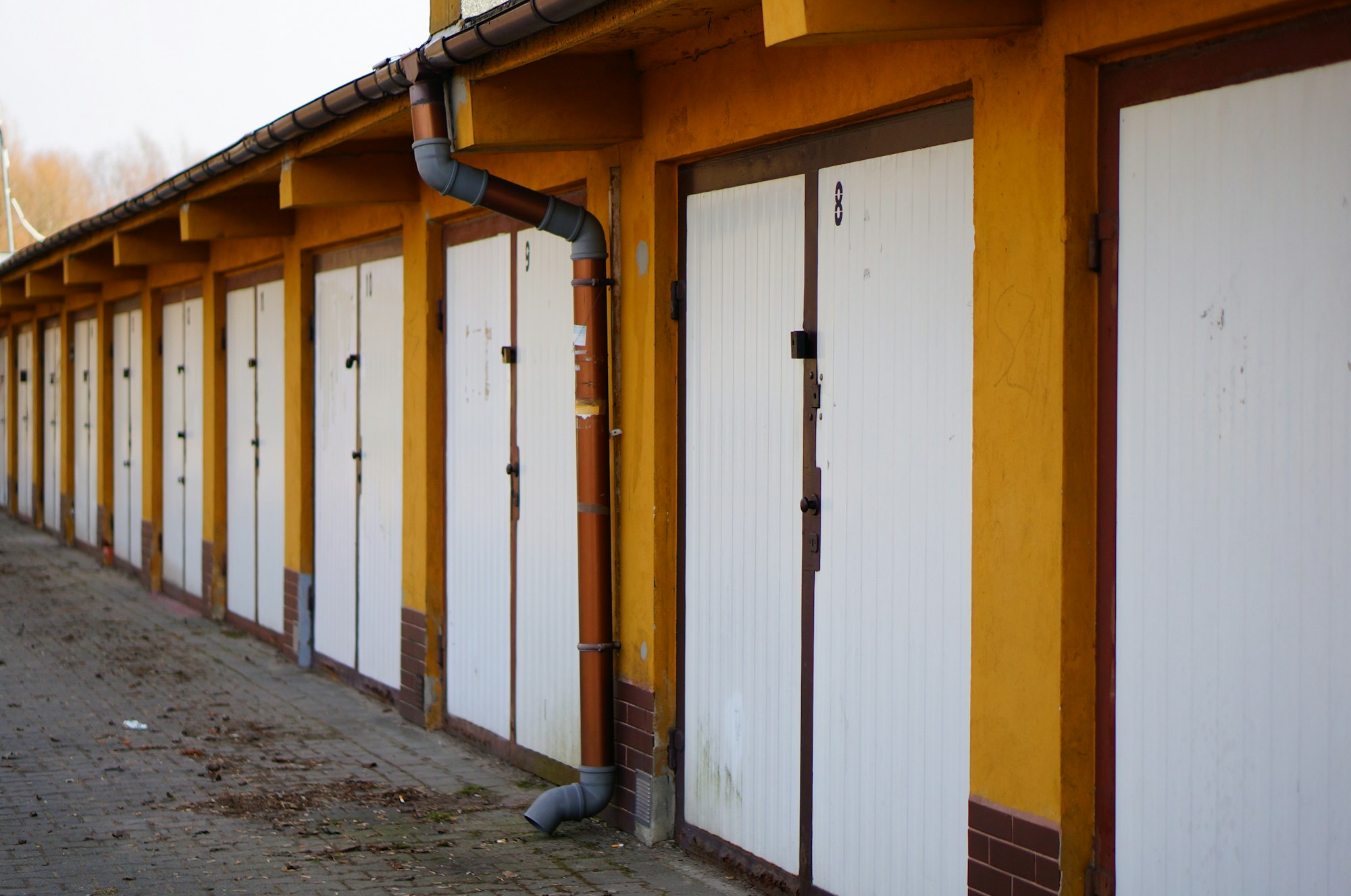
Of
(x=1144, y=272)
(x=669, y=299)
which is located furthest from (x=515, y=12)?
(x=1144, y=272)

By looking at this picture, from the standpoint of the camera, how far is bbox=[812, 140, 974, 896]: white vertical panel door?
15.4 ft

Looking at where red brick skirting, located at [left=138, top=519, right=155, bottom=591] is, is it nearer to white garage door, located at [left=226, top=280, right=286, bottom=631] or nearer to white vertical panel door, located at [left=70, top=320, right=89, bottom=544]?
white garage door, located at [left=226, top=280, right=286, bottom=631]

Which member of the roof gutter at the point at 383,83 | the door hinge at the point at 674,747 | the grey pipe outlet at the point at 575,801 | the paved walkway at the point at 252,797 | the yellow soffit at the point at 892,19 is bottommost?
the paved walkway at the point at 252,797

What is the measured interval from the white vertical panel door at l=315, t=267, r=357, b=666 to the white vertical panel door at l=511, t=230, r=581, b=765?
2.77 m

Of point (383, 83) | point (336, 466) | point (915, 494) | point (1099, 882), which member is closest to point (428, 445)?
point (336, 466)

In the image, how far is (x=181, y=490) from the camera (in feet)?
47.3

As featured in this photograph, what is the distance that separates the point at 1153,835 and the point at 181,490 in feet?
39.6

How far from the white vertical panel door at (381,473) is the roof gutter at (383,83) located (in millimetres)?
1118

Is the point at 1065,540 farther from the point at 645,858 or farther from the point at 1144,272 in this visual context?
the point at 645,858

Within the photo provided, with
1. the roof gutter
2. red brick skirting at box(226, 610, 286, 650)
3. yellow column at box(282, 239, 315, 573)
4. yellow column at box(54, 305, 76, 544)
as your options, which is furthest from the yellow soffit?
yellow column at box(54, 305, 76, 544)

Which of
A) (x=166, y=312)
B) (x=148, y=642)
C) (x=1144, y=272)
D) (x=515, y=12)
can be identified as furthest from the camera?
(x=166, y=312)

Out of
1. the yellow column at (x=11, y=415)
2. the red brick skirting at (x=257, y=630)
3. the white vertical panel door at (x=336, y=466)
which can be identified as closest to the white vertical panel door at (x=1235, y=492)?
the white vertical panel door at (x=336, y=466)

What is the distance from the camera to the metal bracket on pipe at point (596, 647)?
645cm

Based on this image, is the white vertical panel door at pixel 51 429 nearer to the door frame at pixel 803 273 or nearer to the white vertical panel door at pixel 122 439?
the white vertical panel door at pixel 122 439
